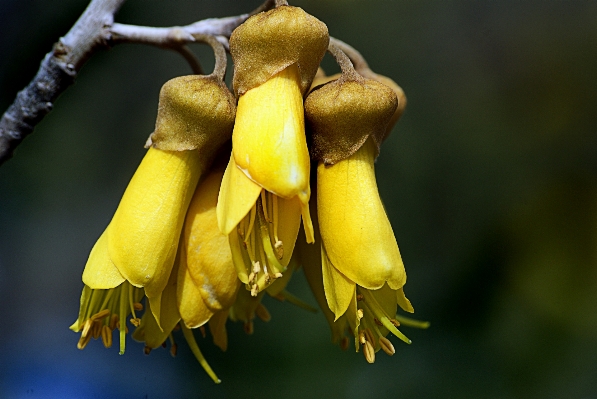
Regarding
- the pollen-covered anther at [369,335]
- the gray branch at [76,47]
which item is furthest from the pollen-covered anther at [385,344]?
the gray branch at [76,47]

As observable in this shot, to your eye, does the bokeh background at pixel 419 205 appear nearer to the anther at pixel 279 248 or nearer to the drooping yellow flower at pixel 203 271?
the drooping yellow flower at pixel 203 271

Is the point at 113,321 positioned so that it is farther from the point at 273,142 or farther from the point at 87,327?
the point at 273,142

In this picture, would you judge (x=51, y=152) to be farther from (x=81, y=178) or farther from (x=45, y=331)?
(x=45, y=331)

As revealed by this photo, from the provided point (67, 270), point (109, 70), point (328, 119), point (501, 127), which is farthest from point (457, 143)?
point (328, 119)

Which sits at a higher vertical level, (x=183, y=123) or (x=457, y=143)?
(x=183, y=123)

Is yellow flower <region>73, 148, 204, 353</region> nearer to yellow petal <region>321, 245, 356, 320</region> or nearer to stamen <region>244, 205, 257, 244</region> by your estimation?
stamen <region>244, 205, 257, 244</region>
